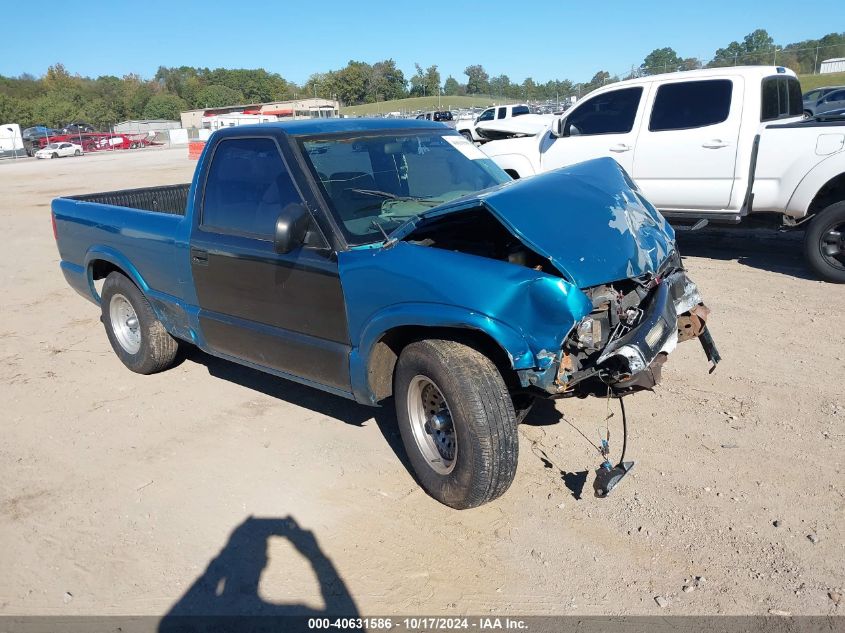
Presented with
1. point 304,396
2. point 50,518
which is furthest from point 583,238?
point 50,518

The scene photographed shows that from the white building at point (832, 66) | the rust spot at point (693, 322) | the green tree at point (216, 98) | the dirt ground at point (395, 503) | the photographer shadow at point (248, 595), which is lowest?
the photographer shadow at point (248, 595)

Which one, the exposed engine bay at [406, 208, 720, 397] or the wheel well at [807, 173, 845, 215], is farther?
the wheel well at [807, 173, 845, 215]

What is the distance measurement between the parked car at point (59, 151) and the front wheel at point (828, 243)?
4864 cm

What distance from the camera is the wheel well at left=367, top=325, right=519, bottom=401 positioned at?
3.38 metres

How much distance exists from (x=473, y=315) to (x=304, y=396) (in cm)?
233

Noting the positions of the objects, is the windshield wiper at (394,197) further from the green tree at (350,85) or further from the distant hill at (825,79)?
the green tree at (350,85)

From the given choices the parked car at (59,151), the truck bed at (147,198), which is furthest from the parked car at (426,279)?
the parked car at (59,151)

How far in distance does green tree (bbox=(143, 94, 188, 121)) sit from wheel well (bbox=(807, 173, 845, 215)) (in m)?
107

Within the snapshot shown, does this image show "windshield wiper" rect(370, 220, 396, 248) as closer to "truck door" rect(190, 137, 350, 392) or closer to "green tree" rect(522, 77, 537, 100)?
"truck door" rect(190, 137, 350, 392)

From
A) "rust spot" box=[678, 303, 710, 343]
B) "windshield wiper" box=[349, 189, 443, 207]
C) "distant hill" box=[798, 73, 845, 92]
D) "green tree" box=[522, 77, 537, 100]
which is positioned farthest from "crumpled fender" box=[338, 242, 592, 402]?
"green tree" box=[522, 77, 537, 100]

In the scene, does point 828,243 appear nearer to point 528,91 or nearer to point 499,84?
point 528,91

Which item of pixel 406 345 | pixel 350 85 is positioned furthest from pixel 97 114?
pixel 406 345

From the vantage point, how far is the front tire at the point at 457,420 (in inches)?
125

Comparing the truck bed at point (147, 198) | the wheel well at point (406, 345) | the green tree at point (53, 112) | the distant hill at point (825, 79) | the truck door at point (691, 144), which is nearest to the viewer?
the wheel well at point (406, 345)
